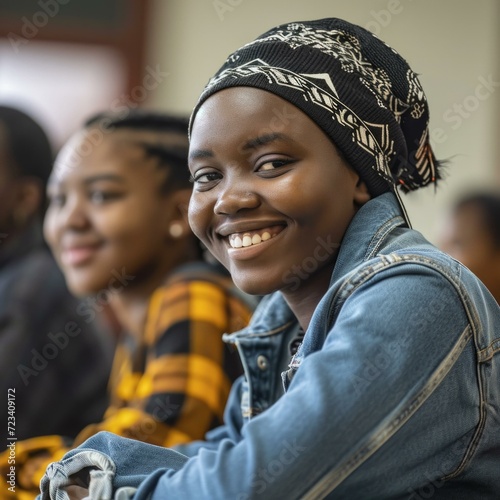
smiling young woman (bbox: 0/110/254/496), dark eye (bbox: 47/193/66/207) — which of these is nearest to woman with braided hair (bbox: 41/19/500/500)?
smiling young woman (bbox: 0/110/254/496)

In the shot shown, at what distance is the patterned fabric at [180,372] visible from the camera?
165cm

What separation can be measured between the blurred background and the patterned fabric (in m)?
2.55

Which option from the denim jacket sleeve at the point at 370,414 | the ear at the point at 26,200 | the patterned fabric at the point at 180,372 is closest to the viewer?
the denim jacket sleeve at the point at 370,414

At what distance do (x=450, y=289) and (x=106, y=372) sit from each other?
1314mm

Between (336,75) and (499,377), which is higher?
(336,75)

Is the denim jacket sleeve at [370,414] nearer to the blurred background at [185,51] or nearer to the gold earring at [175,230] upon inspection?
the gold earring at [175,230]

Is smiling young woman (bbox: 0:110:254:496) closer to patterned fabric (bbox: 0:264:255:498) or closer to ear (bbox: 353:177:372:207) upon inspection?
patterned fabric (bbox: 0:264:255:498)

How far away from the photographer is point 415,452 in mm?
975

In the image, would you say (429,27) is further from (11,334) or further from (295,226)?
(295,226)

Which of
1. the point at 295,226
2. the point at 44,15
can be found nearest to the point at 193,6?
the point at 44,15

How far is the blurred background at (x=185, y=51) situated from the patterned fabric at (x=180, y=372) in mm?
2549

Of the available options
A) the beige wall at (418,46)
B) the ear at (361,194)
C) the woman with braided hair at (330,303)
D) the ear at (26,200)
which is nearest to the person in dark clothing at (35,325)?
the ear at (26,200)

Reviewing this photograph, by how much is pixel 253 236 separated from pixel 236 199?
53 millimetres

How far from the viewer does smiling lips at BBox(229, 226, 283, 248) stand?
1.16m
